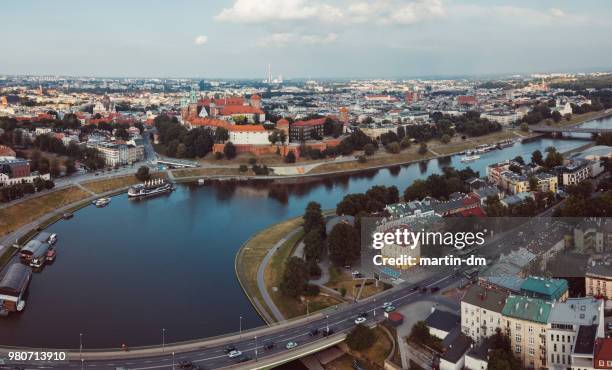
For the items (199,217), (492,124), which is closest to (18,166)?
(199,217)

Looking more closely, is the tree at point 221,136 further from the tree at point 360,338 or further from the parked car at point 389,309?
the tree at point 360,338

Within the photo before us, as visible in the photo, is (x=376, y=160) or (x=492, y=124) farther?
(x=492, y=124)

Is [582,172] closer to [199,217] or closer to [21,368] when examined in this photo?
[199,217]

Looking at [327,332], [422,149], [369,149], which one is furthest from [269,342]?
[422,149]

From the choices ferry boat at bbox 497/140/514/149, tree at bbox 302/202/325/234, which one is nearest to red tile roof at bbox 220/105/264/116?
ferry boat at bbox 497/140/514/149

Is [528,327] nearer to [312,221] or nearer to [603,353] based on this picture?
[603,353]

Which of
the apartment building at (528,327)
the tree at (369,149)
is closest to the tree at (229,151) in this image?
the tree at (369,149)

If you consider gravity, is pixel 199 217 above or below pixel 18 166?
below

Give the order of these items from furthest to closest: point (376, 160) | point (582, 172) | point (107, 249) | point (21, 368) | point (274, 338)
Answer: point (376, 160) < point (582, 172) < point (107, 249) < point (274, 338) < point (21, 368)
